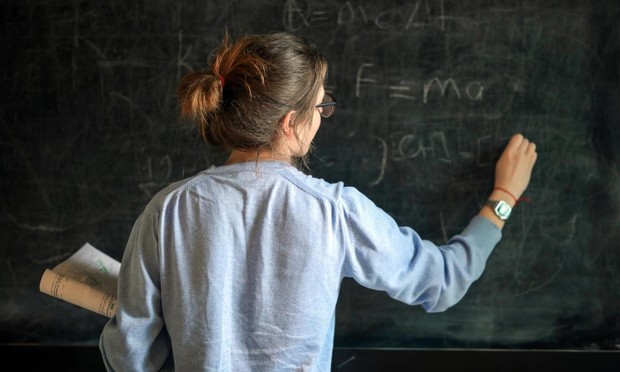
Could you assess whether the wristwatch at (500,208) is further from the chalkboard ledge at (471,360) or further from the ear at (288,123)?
the ear at (288,123)

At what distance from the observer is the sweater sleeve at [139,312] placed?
44.3 inches

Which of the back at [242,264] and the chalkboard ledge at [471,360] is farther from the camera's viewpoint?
the chalkboard ledge at [471,360]

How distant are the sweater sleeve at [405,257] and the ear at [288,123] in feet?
0.48

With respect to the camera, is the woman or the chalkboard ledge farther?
the chalkboard ledge

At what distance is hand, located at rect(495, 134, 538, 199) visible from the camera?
1544 mm

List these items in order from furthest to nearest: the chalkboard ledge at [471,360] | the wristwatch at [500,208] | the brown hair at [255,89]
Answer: the chalkboard ledge at [471,360]
the wristwatch at [500,208]
the brown hair at [255,89]

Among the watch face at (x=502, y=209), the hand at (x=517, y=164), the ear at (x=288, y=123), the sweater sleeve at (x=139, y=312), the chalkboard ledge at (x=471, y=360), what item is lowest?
the chalkboard ledge at (x=471, y=360)

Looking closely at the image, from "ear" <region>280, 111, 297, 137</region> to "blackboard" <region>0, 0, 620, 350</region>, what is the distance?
1.50 feet

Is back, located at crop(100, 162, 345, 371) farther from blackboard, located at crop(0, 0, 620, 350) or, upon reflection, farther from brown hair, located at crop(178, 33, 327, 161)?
blackboard, located at crop(0, 0, 620, 350)

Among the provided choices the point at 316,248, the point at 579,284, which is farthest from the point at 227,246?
the point at 579,284

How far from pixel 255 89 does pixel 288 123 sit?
9 cm

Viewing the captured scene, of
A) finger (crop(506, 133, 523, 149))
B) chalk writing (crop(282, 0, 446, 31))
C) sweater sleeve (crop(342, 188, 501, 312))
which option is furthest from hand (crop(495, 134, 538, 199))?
chalk writing (crop(282, 0, 446, 31))

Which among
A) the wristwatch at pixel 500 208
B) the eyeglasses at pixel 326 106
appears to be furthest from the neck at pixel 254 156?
the wristwatch at pixel 500 208

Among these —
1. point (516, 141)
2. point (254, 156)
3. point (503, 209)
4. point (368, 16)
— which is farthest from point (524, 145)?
point (254, 156)
